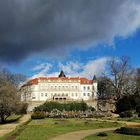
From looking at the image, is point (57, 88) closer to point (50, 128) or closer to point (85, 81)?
point (85, 81)

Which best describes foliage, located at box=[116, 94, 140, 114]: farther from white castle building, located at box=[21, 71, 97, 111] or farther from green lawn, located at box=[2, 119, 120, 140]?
white castle building, located at box=[21, 71, 97, 111]

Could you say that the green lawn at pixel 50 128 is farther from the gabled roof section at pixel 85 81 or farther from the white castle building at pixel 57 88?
the gabled roof section at pixel 85 81

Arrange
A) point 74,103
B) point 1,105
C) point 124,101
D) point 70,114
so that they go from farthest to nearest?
point 74,103, point 124,101, point 70,114, point 1,105

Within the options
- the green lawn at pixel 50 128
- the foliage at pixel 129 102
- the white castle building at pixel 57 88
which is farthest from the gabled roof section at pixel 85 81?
the green lawn at pixel 50 128

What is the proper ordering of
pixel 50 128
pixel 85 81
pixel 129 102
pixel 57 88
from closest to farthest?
1. pixel 50 128
2. pixel 129 102
3. pixel 57 88
4. pixel 85 81

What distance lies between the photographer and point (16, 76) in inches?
2975

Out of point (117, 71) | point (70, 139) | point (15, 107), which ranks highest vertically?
point (117, 71)

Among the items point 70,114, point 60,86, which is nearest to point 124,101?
point 70,114

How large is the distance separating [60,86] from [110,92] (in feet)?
166

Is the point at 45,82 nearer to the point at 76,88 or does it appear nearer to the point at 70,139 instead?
the point at 76,88

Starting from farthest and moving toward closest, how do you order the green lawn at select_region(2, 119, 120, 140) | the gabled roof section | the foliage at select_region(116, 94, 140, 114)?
the gabled roof section < the foliage at select_region(116, 94, 140, 114) < the green lawn at select_region(2, 119, 120, 140)

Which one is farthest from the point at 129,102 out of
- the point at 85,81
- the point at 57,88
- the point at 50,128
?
the point at 85,81

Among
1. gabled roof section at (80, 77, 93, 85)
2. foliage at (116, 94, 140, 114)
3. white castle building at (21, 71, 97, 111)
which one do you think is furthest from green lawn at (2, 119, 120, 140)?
gabled roof section at (80, 77, 93, 85)

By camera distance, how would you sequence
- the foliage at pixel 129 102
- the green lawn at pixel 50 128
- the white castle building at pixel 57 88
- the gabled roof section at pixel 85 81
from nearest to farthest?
the green lawn at pixel 50 128 → the foliage at pixel 129 102 → the white castle building at pixel 57 88 → the gabled roof section at pixel 85 81
